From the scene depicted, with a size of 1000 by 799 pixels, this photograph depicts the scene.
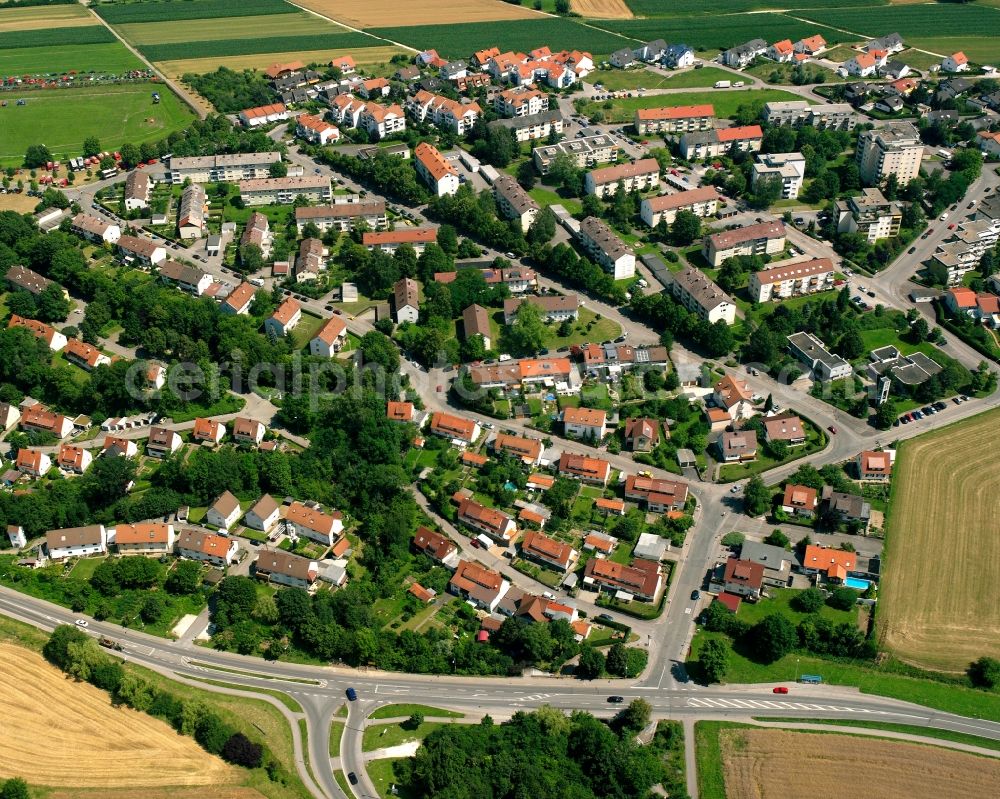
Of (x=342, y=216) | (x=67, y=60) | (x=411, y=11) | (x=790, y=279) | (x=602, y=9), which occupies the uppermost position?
(x=602, y=9)

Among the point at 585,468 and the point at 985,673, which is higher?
the point at 585,468

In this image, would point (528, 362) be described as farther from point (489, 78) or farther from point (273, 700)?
point (489, 78)

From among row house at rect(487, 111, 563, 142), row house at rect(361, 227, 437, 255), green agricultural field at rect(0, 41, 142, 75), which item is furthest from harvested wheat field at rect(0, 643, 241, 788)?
green agricultural field at rect(0, 41, 142, 75)

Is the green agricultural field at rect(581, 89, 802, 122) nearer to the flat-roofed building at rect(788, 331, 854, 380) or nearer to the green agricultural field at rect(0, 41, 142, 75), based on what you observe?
the flat-roofed building at rect(788, 331, 854, 380)

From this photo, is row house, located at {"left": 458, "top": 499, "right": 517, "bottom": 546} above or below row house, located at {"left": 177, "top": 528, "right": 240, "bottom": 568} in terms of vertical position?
above

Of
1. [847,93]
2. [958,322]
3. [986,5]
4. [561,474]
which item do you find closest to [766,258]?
[958,322]

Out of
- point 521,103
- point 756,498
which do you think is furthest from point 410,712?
point 521,103

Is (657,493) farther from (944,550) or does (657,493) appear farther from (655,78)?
(655,78)

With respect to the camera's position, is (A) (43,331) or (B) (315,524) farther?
(A) (43,331)

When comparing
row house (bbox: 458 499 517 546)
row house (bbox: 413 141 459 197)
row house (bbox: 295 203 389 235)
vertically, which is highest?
row house (bbox: 413 141 459 197)
